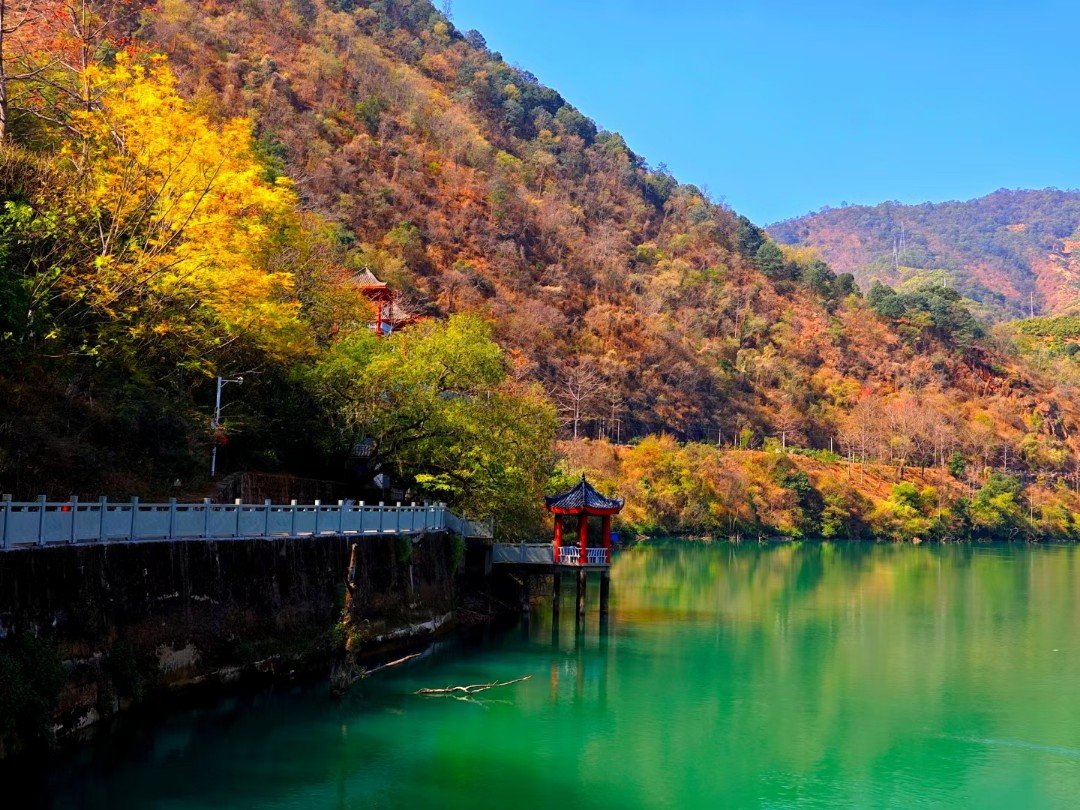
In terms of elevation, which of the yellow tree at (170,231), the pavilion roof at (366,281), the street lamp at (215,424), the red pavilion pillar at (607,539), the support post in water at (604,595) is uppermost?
the pavilion roof at (366,281)

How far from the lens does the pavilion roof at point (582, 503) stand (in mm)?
40156

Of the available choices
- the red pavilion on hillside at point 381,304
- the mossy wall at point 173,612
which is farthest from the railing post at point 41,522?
the red pavilion on hillside at point 381,304

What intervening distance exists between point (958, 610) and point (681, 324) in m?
94.8

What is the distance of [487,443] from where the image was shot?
38.8m

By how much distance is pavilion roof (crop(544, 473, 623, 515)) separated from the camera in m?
40.2

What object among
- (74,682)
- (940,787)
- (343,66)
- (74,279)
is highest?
(343,66)

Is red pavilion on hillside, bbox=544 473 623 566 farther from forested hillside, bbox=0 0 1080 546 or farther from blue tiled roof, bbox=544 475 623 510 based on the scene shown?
forested hillside, bbox=0 0 1080 546

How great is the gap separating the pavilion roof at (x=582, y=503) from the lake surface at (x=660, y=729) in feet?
15.0

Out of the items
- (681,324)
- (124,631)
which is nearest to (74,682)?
(124,631)

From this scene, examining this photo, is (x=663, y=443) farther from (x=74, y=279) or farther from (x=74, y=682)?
(x=74, y=682)

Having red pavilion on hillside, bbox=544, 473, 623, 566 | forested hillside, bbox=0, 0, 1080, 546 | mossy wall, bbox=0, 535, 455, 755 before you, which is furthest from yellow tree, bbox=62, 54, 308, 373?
red pavilion on hillside, bbox=544, 473, 623, 566

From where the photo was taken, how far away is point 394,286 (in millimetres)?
103312

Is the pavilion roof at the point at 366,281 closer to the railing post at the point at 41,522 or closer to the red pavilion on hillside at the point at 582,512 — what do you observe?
the red pavilion on hillside at the point at 582,512

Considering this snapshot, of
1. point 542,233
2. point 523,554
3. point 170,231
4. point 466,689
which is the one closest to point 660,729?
point 466,689
